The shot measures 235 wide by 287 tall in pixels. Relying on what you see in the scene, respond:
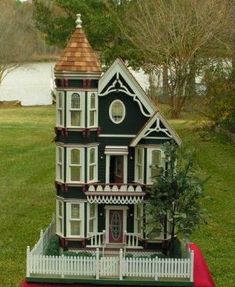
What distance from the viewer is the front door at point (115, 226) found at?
1127cm

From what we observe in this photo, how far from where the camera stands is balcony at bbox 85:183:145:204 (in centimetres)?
1093

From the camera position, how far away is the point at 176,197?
1068cm

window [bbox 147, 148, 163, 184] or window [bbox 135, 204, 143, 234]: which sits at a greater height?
window [bbox 147, 148, 163, 184]

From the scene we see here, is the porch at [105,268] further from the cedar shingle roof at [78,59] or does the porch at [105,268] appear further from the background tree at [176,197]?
the cedar shingle roof at [78,59]

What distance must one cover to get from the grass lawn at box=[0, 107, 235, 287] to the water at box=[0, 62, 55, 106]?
24.7m

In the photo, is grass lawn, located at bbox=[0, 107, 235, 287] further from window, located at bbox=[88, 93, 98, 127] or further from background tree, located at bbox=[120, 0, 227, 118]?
window, located at bbox=[88, 93, 98, 127]

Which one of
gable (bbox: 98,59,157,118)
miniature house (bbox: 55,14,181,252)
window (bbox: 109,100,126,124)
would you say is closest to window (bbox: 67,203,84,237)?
miniature house (bbox: 55,14,181,252)

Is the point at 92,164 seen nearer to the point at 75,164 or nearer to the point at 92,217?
the point at 75,164

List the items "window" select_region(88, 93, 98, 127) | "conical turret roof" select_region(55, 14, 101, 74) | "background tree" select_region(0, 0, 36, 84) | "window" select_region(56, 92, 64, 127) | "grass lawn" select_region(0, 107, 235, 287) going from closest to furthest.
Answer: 1. "conical turret roof" select_region(55, 14, 101, 74)
2. "window" select_region(88, 93, 98, 127)
3. "window" select_region(56, 92, 64, 127)
4. "grass lawn" select_region(0, 107, 235, 287)
5. "background tree" select_region(0, 0, 36, 84)

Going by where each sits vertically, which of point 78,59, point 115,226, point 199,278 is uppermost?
point 78,59

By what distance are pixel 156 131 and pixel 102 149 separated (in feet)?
3.05

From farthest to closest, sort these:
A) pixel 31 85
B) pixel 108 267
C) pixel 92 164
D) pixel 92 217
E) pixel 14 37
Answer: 1. pixel 31 85
2. pixel 14 37
3. pixel 92 217
4. pixel 92 164
5. pixel 108 267

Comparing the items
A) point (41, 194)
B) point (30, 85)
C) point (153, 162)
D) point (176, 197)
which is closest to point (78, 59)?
point (153, 162)

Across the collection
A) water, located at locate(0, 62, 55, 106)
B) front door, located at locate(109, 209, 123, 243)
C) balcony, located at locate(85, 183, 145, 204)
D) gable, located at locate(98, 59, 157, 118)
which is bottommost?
water, located at locate(0, 62, 55, 106)
